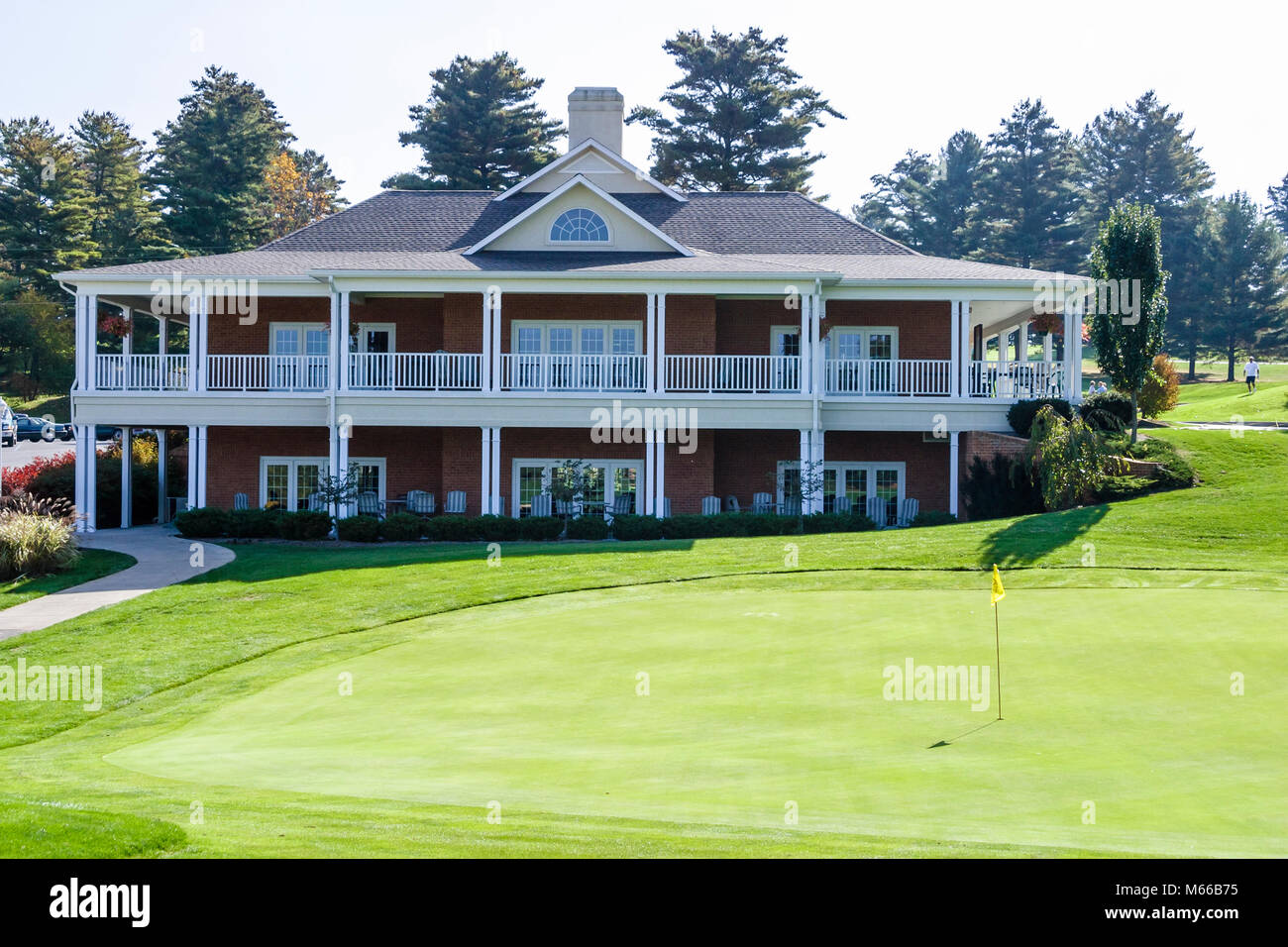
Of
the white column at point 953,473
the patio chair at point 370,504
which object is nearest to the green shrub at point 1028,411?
the white column at point 953,473

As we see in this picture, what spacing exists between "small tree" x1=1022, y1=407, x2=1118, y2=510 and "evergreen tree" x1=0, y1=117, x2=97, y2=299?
51.7 m

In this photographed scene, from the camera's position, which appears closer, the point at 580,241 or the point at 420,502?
the point at 420,502

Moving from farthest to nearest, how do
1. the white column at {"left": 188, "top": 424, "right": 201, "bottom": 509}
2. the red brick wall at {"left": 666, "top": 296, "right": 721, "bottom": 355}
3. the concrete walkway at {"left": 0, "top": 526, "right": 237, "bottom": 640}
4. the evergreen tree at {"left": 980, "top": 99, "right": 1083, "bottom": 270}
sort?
1. the evergreen tree at {"left": 980, "top": 99, "right": 1083, "bottom": 270}
2. the red brick wall at {"left": 666, "top": 296, "right": 721, "bottom": 355}
3. the white column at {"left": 188, "top": 424, "right": 201, "bottom": 509}
4. the concrete walkway at {"left": 0, "top": 526, "right": 237, "bottom": 640}

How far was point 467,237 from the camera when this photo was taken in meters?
33.7

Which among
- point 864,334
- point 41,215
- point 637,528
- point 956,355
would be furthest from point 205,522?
point 41,215

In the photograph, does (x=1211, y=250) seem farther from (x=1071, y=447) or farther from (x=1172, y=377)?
(x=1071, y=447)

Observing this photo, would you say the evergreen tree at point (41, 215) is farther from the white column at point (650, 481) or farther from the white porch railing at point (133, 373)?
the white column at point (650, 481)

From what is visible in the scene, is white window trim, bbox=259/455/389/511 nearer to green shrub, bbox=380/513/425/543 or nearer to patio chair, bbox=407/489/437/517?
patio chair, bbox=407/489/437/517

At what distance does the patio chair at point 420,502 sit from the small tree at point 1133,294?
15797 mm

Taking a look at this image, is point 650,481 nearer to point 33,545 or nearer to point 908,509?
point 908,509

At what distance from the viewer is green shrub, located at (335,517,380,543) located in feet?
90.6

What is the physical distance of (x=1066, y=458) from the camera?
25.9 metres

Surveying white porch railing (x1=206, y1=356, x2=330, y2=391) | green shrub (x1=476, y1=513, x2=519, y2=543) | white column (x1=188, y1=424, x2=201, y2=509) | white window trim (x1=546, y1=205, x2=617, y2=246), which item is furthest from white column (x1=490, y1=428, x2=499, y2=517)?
white column (x1=188, y1=424, x2=201, y2=509)

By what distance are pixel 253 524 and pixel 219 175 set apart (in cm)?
4078
